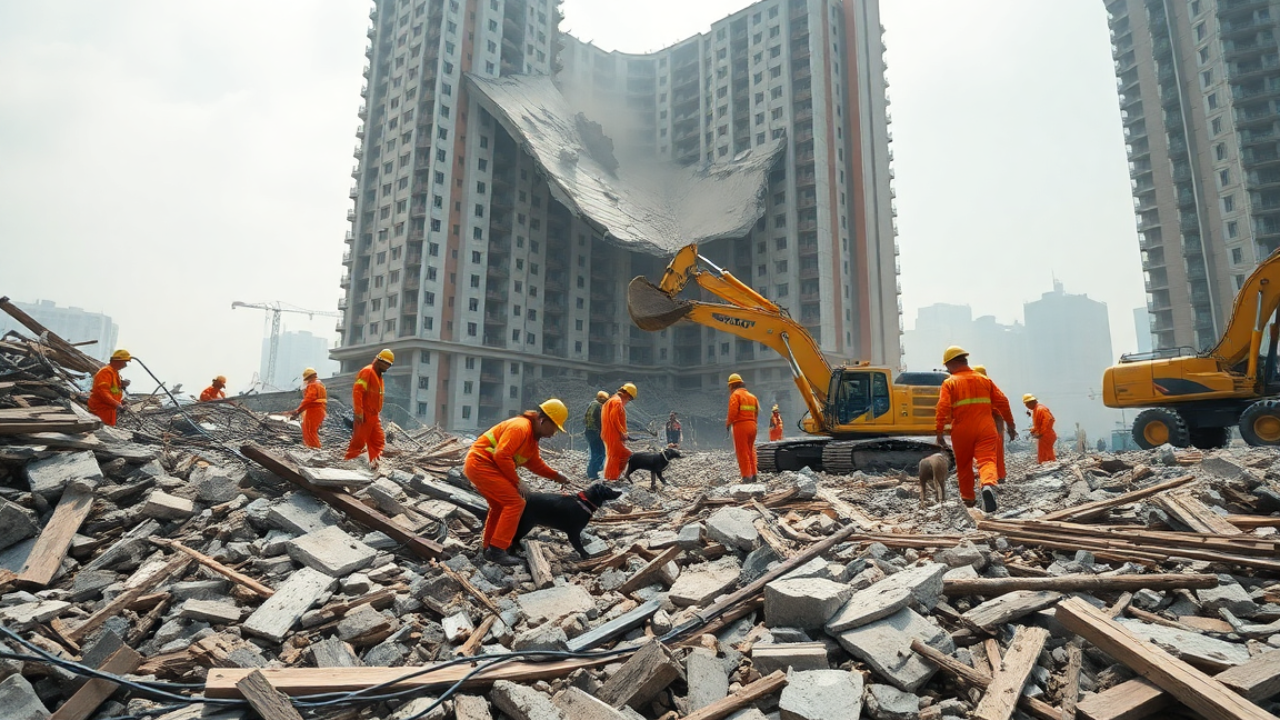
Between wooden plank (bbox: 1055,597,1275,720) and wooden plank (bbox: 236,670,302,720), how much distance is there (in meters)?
4.28

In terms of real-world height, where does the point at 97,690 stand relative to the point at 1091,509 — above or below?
below

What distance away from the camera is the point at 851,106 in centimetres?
5741

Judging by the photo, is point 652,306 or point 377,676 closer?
point 377,676

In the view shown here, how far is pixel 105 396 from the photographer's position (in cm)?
909

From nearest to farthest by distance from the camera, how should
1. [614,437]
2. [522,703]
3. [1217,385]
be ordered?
[522,703], [614,437], [1217,385]

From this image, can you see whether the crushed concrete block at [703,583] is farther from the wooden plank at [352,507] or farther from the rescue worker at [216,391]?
the rescue worker at [216,391]

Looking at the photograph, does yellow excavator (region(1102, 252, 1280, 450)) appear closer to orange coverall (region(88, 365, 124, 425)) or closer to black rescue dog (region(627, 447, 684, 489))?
black rescue dog (region(627, 447, 684, 489))

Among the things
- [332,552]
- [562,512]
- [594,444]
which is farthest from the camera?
[594,444]

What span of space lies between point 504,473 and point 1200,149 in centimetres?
6484

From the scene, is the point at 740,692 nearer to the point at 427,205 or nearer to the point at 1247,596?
the point at 1247,596

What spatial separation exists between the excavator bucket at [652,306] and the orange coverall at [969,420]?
512cm

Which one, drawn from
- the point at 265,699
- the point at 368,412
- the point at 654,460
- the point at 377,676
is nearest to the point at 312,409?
the point at 368,412

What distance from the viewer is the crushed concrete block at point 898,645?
332 centimetres

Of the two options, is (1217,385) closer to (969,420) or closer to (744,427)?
(969,420)
